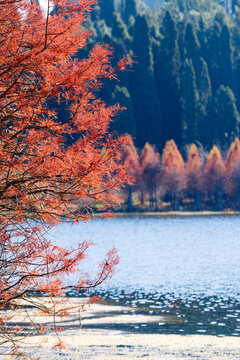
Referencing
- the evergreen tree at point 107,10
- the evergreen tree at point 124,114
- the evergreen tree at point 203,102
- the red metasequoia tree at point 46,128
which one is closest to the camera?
the red metasequoia tree at point 46,128

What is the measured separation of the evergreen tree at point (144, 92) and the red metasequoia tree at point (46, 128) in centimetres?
11148

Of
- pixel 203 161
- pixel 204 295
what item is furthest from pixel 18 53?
pixel 203 161

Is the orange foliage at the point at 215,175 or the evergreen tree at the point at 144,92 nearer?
the orange foliage at the point at 215,175

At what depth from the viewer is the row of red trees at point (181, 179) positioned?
92.3 metres

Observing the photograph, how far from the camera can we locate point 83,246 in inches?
316

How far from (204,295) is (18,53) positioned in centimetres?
1956

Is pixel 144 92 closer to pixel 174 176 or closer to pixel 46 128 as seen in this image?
pixel 174 176

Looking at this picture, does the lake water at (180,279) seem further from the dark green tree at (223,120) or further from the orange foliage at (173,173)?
the dark green tree at (223,120)

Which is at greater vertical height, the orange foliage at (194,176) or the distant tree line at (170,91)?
the distant tree line at (170,91)

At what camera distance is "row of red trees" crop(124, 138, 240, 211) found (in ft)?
303

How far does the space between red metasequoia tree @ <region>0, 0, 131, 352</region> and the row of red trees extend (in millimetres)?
81860

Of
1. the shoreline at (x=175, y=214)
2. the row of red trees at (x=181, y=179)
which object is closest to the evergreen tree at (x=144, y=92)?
the row of red trees at (x=181, y=179)

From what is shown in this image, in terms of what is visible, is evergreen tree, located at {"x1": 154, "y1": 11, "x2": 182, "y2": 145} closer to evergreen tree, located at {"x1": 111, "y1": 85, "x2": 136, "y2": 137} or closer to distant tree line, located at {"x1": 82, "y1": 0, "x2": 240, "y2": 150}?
distant tree line, located at {"x1": 82, "y1": 0, "x2": 240, "y2": 150}

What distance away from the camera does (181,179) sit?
9288cm
